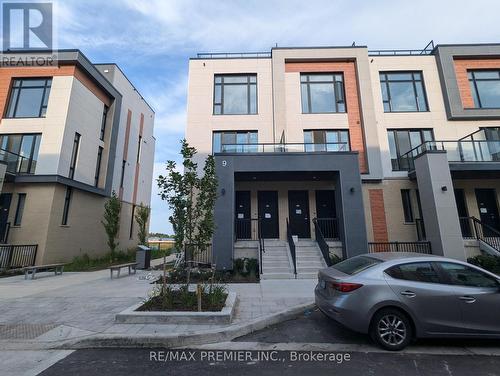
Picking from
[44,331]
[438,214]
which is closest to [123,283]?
[44,331]

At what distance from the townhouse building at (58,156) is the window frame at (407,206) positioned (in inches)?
742

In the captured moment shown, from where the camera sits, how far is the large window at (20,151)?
48.2ft

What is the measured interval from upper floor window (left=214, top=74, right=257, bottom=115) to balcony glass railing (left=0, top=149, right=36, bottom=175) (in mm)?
10703

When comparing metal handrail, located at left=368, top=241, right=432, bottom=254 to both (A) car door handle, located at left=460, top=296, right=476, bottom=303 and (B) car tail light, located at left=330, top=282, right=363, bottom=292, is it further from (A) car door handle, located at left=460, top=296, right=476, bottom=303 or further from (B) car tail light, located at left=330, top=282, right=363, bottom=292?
(B) car tail light, located at left=330, top=282, right=363, bottom=292

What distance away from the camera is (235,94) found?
1689cm

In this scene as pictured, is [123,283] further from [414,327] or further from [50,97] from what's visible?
[50,97]

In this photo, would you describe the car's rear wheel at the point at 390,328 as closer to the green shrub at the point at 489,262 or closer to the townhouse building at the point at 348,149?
the townhouse building at the point at 348,149

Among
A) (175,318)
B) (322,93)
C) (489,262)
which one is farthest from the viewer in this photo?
(322,93)

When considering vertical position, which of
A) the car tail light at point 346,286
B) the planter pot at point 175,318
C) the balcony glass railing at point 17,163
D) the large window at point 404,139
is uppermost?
the large window at point 404,139

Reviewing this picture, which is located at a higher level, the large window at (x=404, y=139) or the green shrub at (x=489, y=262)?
the large window at (x=404, y=139)

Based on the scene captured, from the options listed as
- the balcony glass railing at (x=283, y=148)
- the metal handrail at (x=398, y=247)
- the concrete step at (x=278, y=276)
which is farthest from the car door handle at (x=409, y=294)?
the balcony glass railing at (x=283, y=148)

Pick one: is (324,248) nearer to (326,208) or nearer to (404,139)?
(326,208)

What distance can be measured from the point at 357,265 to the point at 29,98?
65.8 ft

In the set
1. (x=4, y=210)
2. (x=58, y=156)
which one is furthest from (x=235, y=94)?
(x=4, y=210)
